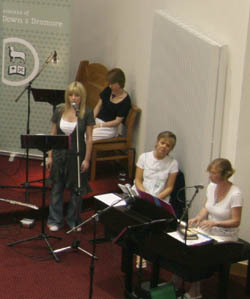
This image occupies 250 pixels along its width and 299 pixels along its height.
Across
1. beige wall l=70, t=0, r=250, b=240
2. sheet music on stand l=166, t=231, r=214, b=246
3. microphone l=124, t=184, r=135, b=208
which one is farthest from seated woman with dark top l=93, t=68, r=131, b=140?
sheet music on stand l=166, t=231, r=214, b=246

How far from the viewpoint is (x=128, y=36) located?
7758mm

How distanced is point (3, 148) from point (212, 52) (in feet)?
11.9

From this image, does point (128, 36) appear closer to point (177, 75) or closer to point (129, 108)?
point (129, 108)

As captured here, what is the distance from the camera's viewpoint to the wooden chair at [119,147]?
7055 millimetres

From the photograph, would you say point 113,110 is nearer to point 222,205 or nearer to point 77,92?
point 77,92

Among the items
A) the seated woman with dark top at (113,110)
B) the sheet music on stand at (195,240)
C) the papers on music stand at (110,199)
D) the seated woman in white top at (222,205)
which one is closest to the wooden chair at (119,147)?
the seated woman with dark top at (113,110)

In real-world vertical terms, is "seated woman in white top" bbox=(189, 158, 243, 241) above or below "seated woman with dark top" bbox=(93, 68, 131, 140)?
below

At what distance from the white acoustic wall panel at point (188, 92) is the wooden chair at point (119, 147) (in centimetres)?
76

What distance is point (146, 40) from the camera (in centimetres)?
722

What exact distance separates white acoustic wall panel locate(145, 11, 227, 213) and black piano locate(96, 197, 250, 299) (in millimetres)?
1107

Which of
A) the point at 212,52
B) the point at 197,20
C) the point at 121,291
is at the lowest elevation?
the point at 121,291

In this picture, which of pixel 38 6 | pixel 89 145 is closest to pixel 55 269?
pixel 89 145

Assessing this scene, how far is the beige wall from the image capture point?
16.9 ft

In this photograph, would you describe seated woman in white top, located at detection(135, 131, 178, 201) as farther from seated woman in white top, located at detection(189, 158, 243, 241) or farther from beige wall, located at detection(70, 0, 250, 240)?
seated woman in white top, located at detection(189, 158, 243, 241)
